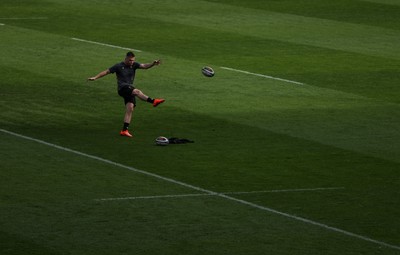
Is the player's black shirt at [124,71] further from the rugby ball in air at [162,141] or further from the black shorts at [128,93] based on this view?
the rugby ball in air at [162,141]

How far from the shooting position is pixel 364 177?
25.7m

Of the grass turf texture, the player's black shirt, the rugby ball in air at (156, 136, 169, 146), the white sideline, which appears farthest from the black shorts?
the white sideline

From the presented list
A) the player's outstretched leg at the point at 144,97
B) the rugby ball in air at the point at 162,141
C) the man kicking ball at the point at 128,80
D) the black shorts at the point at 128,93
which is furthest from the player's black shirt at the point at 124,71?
the rugby ball in air at the point at 162,141

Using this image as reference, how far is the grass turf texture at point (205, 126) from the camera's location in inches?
858

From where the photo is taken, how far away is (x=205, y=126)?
30.5m

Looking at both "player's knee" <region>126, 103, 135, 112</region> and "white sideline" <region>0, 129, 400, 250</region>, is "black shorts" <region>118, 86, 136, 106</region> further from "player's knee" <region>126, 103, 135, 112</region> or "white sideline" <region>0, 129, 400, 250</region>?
"white sideline" <region>0, 129, 400, 250</region>

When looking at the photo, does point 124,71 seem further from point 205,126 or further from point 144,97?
point 205,126

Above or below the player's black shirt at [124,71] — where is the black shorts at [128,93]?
below

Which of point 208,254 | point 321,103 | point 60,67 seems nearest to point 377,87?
point 321,103

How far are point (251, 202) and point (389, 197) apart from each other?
2.51 metres

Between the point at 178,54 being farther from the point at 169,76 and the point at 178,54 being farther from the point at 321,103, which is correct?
the point at 321,103

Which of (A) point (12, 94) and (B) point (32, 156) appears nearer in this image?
(B) point (32, 156)

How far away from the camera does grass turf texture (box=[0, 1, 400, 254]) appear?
21.8 metres

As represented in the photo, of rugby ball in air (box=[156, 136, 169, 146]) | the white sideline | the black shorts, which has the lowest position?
the white sideline
